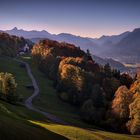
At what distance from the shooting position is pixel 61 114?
330 ft

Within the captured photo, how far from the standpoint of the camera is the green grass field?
46875 millimetres

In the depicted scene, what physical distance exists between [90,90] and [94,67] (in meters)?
29.9

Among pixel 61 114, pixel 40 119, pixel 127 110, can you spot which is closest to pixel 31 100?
pixel 61 114

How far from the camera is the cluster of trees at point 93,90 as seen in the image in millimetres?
110125

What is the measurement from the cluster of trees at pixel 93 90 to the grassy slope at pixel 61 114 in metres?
3.93

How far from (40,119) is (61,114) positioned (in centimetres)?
2379

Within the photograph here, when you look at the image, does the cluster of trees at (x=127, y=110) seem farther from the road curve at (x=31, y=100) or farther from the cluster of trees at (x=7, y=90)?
the cluster of trees at (x=7, y=90)

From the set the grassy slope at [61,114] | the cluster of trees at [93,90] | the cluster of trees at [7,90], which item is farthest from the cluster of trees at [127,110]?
the cluster of trees at [7,90]

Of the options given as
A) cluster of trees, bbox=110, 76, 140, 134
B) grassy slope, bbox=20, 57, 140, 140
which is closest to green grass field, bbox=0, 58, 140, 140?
grassy slope, bbox=20, 57, 140, 140

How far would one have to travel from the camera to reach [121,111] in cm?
11062

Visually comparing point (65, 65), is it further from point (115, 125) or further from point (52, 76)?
point (115, 125)

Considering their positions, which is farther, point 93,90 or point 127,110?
point 93,90

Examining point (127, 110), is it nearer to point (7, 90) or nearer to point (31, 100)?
point (31, 100)

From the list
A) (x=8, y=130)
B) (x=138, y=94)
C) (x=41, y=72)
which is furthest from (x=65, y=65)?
(x=8, y=130)
